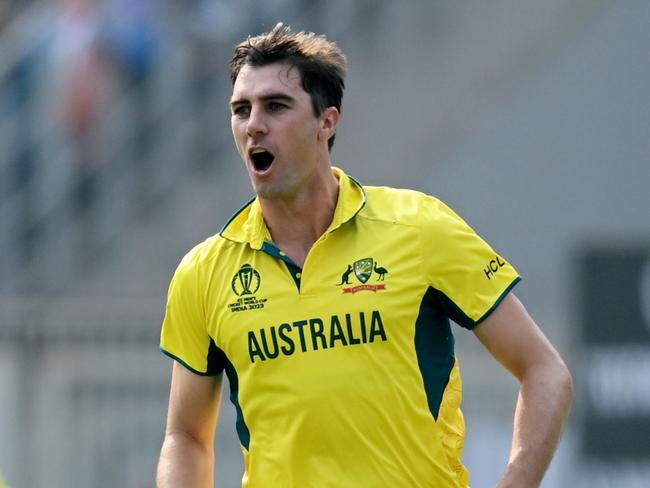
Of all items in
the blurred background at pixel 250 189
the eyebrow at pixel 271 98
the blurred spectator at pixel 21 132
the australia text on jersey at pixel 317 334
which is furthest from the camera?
the blurred spectator at pixel 21 132

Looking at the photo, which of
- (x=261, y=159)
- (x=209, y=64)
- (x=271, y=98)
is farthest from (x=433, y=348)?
(x=209, y=64)

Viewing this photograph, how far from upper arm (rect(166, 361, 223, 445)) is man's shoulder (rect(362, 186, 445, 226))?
2.08 feet

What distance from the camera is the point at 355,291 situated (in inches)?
173

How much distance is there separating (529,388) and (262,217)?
91 centimetres

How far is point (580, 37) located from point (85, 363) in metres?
4.37

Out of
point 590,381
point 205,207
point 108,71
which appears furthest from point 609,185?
point 108,71

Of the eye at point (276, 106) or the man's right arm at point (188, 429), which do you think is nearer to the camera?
the eye at point (276, 106)

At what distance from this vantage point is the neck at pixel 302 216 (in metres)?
4.57

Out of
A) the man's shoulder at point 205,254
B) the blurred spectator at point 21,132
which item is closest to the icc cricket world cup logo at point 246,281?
the man's shoulder at point 205,254

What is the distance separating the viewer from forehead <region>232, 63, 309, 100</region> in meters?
4.46

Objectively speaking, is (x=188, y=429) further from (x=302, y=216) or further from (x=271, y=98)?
(x=271, y=98)

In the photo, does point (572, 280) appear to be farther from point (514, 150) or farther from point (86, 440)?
point (86, 440)

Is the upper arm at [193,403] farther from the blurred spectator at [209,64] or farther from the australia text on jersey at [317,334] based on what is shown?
the blurred spectator at [209,64]

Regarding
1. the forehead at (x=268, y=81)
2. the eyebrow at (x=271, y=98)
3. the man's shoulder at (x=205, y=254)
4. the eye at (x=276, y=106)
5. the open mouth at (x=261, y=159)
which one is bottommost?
the man's shoulder at (x=205, y=254)
